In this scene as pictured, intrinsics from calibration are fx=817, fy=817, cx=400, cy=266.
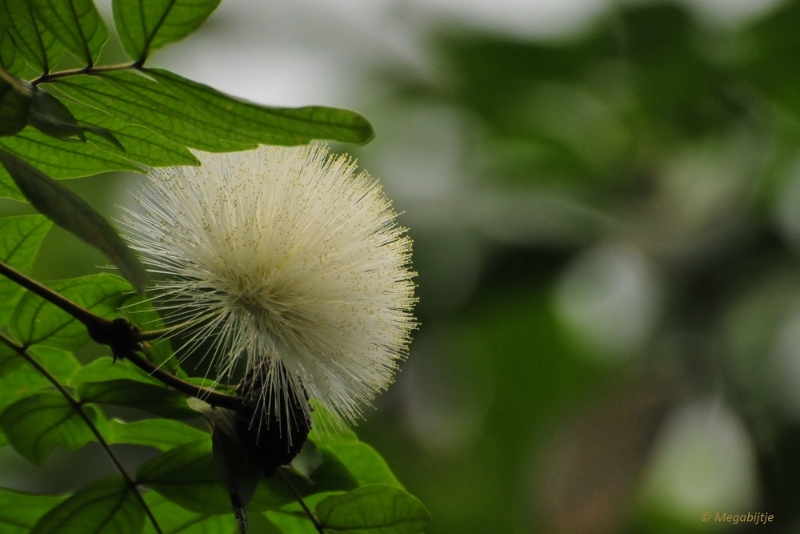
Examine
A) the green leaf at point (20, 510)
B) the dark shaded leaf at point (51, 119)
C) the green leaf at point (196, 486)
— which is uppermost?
the dark shaded leaf at point (51, 119)

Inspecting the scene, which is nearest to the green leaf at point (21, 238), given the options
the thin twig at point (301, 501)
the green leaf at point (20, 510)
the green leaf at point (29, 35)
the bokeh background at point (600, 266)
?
the green leaf at point (29, 35)

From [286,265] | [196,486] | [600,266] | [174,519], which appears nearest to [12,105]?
[286,265]

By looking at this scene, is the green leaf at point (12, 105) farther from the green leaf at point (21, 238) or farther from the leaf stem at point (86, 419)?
the leaf stem at point (86, 419)

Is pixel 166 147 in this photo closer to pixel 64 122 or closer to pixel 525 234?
pixel 64 122

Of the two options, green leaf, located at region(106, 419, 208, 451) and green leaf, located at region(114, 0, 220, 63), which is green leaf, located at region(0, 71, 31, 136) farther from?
green leaf, located at region(106, 419, 208, 451)

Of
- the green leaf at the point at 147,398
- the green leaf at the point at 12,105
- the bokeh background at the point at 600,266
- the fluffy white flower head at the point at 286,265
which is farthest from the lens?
the bokeh background at the point at 600,266

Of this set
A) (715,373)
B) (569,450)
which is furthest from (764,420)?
(569,450)
